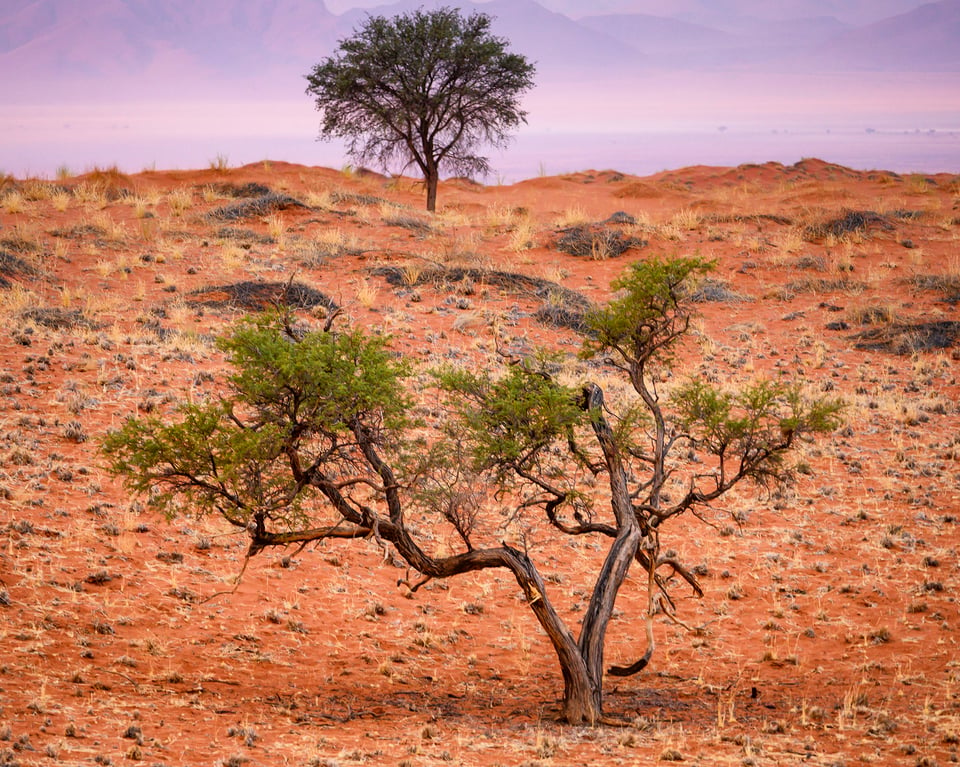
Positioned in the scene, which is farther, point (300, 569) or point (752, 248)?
point (752, 248)

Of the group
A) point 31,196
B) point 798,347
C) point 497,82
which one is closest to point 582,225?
point 497,82

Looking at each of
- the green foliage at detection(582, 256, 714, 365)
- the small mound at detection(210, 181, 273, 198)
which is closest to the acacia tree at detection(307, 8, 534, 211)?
the small mound at detection(210, 181, 273, 198)

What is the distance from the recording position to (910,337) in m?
21.9

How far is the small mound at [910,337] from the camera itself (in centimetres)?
2162

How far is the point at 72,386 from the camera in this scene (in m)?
15.2

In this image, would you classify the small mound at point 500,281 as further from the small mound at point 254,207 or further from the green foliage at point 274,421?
the green foliage at point 274,421

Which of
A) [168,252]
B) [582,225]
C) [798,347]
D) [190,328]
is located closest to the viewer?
[190,328]

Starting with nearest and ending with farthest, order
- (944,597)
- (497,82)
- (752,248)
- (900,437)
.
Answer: (944,597) → (900,437) → (752,248) → (497,82)

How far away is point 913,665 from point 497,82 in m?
30.6

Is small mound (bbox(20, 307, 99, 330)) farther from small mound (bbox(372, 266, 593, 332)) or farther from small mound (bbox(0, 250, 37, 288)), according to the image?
small mound (bbox(372, 266, 593, 332))

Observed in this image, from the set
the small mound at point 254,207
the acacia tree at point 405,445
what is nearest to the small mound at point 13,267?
the small mound at point 254,207

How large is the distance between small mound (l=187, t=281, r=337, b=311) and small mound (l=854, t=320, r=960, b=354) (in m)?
13.1

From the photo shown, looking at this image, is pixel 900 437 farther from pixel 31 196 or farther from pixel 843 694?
pixel 31 196

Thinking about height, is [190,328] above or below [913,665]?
above
